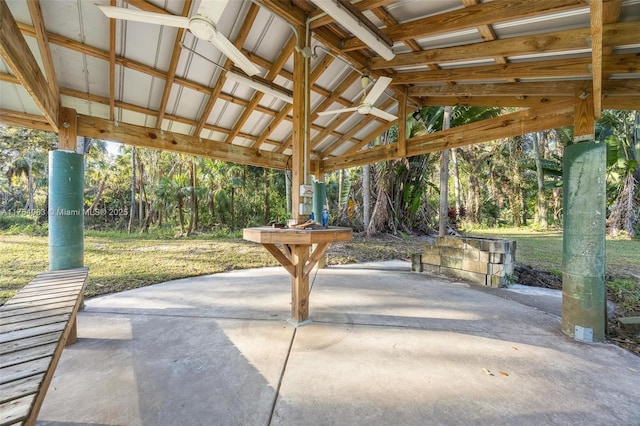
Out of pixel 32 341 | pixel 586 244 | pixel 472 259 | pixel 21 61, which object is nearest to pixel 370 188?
pixel 472 259

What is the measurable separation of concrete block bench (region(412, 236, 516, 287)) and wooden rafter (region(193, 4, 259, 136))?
475 centimetres

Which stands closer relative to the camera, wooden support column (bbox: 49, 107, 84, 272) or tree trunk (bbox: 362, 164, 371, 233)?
wooden support column (bbox: 49, 107, 84, 272)

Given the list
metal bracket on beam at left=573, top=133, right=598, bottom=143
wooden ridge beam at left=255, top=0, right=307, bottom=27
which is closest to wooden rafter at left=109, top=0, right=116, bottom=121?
wooden ridge beam at left=255, top=0, right=307, bottom=27

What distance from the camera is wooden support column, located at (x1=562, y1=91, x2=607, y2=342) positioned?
2625mm

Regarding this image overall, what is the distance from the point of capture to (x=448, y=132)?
13.9ft

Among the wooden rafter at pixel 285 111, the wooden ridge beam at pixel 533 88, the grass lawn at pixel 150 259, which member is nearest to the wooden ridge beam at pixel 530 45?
the wooden ridge beam at pixel 533 88

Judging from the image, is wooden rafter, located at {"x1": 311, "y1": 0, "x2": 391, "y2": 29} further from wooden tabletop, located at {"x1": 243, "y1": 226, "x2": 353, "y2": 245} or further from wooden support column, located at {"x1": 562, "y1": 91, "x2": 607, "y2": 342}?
wooden support column, located at {"x1": 562, "y1": 91, "x2": 607, "y2": 342}

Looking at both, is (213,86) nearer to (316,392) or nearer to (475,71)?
(475,71)

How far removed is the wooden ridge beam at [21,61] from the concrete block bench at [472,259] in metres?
5.91

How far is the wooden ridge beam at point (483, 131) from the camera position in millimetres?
3113

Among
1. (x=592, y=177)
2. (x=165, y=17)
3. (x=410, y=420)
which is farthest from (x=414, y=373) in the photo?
(x=165, y=17)

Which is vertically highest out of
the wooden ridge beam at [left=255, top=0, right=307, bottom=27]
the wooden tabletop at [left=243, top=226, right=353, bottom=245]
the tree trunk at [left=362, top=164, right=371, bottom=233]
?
the wooden ridge beam at [left=255, top=0, right=307, bottom=27]

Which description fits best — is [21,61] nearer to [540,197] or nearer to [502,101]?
[502,101]

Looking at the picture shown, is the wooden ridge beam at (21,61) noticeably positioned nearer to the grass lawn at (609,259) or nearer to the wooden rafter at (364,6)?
the wooden rafter at (364,6)
